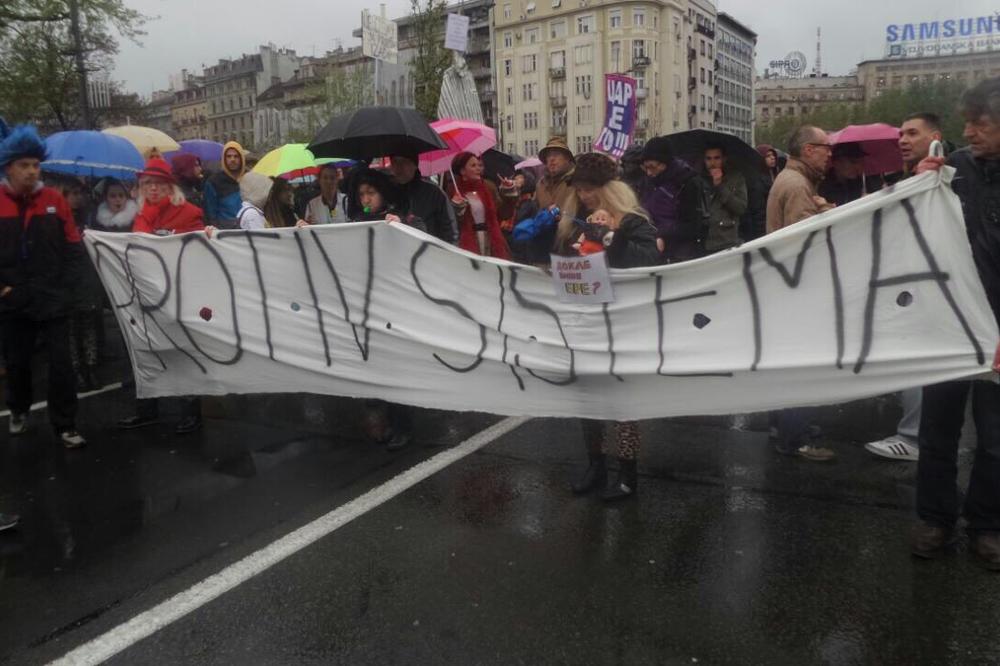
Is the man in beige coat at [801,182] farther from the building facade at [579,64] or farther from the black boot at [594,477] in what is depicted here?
the building facade at [579,64]

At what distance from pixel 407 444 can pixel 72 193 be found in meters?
4.85

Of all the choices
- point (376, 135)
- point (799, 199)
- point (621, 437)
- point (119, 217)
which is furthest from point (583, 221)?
point (119, 217)

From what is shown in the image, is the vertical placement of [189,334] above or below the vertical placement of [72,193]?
below

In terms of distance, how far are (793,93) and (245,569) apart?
6064 inches

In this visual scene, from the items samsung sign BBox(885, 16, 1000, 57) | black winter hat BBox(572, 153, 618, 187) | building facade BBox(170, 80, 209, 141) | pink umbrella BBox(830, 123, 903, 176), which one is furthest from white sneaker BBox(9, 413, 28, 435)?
building facade BBox(170, 80, 209, 141)

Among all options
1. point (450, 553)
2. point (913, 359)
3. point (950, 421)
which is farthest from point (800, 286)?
point (450, 553)

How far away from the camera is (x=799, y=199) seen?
428cm

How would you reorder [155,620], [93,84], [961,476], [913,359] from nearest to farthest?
[155,620], [913,359], [961,476], [93,84]

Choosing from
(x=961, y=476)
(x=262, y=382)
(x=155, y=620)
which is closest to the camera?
(x=155, y=620)

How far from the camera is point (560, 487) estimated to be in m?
4.15

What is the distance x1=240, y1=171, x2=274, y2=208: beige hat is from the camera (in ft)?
21.0

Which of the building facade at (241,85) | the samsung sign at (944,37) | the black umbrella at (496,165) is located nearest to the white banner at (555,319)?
the black umbrella at (496,165)

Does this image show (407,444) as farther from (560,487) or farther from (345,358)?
(560,487)

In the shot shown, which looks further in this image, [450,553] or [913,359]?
[450,553]
